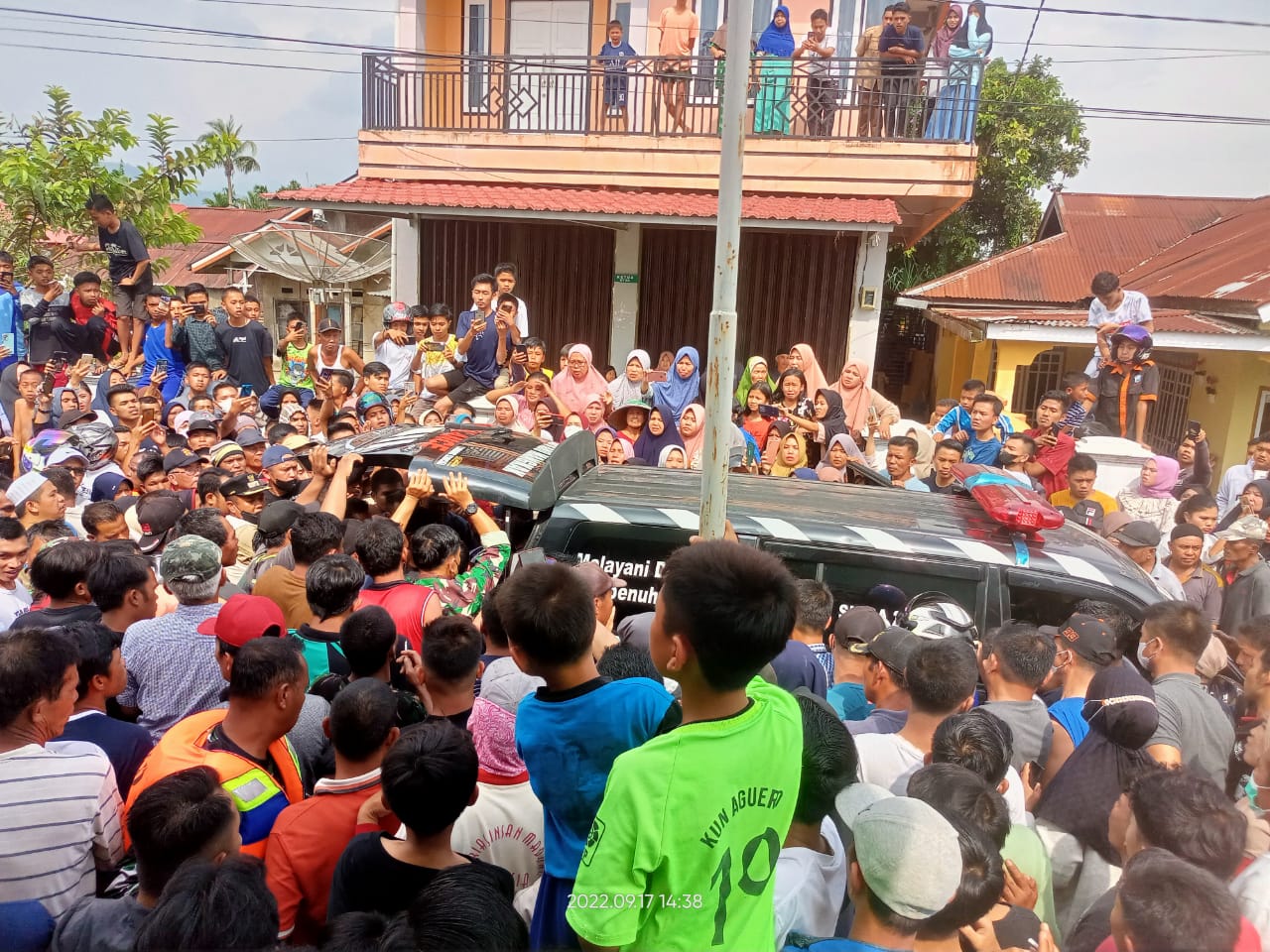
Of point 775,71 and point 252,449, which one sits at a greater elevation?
point 775,71

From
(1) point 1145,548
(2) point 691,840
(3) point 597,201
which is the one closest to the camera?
(2) point 691,840

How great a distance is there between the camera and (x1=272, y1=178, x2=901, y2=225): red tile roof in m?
9.98

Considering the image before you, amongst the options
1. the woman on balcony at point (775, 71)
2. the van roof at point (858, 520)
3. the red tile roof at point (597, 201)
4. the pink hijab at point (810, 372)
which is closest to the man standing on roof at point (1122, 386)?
the pink hijab at point (810, 372)

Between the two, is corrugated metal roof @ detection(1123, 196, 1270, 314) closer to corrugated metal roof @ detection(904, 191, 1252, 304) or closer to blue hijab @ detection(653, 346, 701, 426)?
corrugated metal roof @ detection(904, 191, 1252, 304)

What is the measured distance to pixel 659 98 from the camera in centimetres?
1159

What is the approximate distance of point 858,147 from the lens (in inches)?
425

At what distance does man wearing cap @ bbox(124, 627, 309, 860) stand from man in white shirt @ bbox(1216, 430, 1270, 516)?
6.07 meters

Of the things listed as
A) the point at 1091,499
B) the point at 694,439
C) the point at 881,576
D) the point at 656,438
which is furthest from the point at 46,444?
the point at 1091,499

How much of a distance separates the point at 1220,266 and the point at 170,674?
13.3m

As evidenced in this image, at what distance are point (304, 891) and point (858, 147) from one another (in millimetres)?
10537

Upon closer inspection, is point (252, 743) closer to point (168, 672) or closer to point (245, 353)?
point (168, 672)

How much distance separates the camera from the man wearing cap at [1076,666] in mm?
2994

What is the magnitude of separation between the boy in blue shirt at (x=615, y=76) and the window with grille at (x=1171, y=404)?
25.8 ft

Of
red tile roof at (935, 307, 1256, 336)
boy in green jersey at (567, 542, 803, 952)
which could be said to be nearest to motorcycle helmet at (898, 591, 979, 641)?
boy in green jersey at (567, 542, 803, 952)
